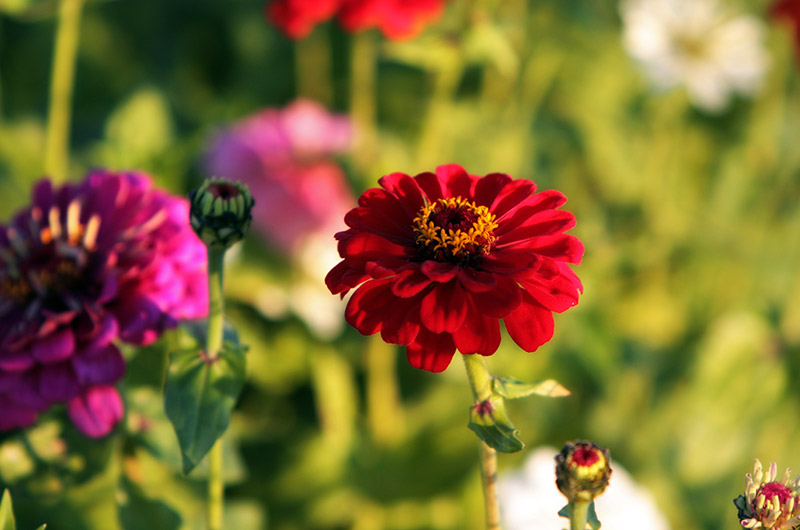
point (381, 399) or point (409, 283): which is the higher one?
point (381, 399)

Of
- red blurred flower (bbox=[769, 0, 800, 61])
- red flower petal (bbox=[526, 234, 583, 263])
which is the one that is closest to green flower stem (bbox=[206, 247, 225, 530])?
red flower petal (bbox=[526, 234, 583, 263])

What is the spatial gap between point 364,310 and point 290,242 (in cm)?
77

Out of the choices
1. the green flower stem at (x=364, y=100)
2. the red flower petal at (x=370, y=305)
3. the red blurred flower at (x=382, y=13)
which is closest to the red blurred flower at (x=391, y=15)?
the red blurred flower at (x=382, y=13)

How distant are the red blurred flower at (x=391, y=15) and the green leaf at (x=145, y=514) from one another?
670mm

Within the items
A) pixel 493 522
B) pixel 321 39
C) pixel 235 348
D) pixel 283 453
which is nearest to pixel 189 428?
pixel 235 348

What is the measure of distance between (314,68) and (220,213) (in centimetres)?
121

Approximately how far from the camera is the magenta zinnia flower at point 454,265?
0.53 m

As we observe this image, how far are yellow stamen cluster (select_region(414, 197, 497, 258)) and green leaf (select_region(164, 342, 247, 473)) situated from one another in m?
0.17

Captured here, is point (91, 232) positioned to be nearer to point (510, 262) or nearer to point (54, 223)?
point (54, 223)

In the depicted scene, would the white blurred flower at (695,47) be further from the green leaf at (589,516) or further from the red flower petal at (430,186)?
the green leaf at (589,516)

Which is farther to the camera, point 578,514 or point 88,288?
point 88,288

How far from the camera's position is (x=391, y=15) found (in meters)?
1.14

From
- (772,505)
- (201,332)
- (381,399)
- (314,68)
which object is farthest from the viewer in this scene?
(314,68)

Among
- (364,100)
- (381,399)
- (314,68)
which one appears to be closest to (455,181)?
(381,399)
